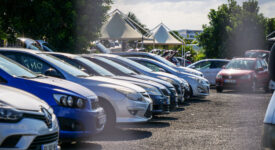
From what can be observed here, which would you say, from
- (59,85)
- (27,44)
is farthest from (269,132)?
(27,44)

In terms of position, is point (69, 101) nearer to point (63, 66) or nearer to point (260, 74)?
point (63, 66)

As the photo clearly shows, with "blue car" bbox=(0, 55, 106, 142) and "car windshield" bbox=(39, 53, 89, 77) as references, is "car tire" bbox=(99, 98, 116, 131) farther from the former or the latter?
"blue car" bbox=(0, 55, 106, 142)

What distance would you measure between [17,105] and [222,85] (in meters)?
19.1

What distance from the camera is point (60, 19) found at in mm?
24734

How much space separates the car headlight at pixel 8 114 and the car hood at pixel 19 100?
66 mm

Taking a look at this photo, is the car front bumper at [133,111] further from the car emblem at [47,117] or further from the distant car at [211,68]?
→ the distant car at [211,68]

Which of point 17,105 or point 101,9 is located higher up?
point 101,9

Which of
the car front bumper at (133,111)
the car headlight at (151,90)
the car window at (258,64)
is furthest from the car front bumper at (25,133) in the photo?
the car window at (258,64)

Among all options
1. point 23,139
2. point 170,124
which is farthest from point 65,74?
point 23,139

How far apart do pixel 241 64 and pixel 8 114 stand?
20.7 meters

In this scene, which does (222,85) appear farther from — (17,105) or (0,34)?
(17,105)

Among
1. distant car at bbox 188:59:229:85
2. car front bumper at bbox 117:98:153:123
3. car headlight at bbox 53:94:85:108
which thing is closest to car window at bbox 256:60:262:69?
distant car at bbox 188:59:229:85

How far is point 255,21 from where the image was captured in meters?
53.1

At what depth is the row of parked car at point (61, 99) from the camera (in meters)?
5.31
